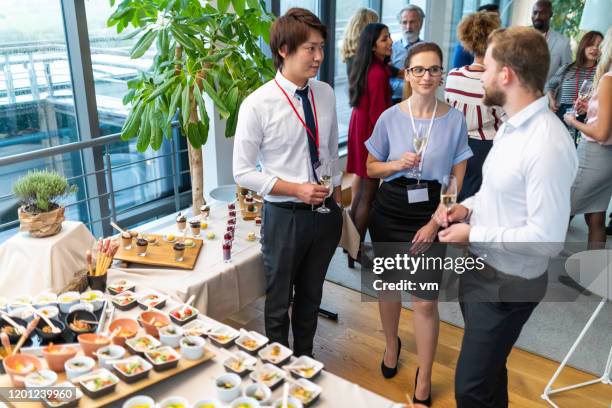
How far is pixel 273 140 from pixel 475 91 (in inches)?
56.2

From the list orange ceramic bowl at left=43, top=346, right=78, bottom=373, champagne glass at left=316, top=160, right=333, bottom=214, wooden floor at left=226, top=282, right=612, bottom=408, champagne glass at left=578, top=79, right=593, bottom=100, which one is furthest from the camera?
champagne glass at left=578, top=79, right=593, bottom=100

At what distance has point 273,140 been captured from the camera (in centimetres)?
217

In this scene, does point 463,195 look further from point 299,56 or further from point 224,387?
point 224,387

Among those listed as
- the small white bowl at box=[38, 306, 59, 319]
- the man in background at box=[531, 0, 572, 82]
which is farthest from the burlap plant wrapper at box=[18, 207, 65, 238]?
the man in background at box=[531, 0, 572, 82]

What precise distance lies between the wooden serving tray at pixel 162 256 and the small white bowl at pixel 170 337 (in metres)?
0.65

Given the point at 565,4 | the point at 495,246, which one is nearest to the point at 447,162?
the point at 495,246

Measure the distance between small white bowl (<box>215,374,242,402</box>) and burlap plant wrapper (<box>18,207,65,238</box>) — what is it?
1.09 metres

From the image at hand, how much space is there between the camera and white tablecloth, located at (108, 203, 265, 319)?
2.20 meters

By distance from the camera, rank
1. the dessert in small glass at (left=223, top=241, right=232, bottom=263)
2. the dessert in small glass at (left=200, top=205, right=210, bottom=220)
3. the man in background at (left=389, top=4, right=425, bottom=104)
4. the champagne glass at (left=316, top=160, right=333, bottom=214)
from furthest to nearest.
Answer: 1. the man in background at (left=389, top=4, right=425, bottom=104)
2. the dessert in small glass at (left=200, top=205, right=210, bottom=220)
3. the dessert in small glass at (left=223, top=241, right=232, bottom=263)
4. the champagne glass at (left=316, top=160, right=333, bottom=214)

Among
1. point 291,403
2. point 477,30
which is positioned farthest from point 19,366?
point 477,30

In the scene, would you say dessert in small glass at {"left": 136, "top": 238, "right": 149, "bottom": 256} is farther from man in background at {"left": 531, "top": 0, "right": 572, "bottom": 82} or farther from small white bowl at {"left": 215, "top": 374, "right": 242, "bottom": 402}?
man in background at {"left": 531, "top": 0, "right": 572, "bottom": 82}

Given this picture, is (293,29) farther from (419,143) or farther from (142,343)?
(142,343)

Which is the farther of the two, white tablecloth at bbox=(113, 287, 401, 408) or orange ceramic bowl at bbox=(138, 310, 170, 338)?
orange ceramic bowl at bbox=(138, 310, 170, 338)

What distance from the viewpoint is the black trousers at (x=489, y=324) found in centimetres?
168
